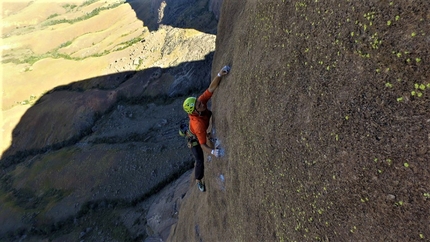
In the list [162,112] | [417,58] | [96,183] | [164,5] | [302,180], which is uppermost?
[417,58]

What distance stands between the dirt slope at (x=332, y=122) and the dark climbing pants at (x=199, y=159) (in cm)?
290

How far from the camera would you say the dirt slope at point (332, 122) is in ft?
14.9

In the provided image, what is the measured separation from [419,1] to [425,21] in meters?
0.33

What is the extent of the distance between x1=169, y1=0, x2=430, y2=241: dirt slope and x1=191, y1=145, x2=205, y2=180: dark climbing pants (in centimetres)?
290

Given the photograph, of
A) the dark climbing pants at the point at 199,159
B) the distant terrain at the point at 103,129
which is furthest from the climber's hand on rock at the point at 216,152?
the distant terrain at the point at 103,129

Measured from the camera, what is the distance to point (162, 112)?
1415 inches

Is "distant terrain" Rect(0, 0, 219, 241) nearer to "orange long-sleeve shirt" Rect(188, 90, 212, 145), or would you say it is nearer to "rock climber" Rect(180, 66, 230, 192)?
"rock climber" Rect(180, 66, 230, 192)

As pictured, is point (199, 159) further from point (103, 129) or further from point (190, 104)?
point (103, 129)

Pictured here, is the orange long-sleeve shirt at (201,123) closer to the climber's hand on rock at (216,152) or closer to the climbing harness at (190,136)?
the climber's hand on rock at (216,152)

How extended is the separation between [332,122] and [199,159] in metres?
7.56

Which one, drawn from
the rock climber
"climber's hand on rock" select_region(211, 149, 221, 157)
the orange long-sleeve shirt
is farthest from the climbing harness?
"climber's hand on rock" select_region(211, 149, 221, 157)

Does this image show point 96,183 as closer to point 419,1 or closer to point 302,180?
point 302,180

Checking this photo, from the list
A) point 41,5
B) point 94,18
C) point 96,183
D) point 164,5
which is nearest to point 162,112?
point 96,183

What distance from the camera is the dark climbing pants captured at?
12.2 m
